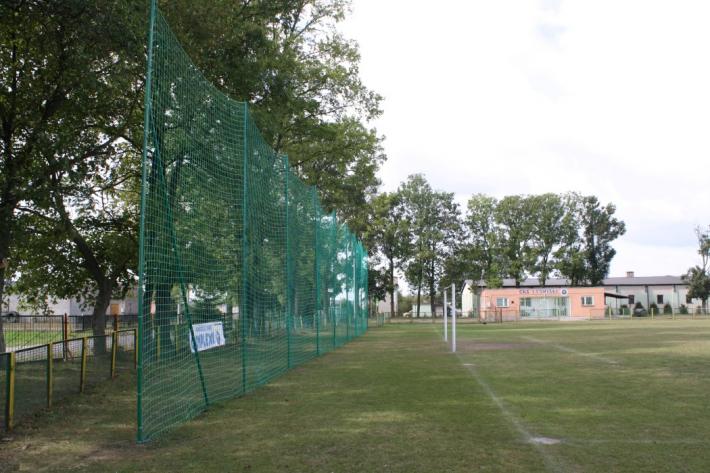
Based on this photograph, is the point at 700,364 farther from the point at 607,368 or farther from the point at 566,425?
the point at 566,425

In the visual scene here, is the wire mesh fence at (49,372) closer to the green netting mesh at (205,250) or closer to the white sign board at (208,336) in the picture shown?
the green netting mesh at (205,250)

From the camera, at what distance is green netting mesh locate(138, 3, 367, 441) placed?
8664mm

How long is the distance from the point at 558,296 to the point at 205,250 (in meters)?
61.1

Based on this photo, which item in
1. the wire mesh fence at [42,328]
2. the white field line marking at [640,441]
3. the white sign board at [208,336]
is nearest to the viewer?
the white field line marking at [640,441]

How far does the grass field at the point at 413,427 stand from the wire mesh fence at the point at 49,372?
14.7 inches

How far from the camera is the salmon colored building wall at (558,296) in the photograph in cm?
6462

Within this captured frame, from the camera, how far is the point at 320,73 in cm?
3011

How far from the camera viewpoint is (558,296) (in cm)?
6650

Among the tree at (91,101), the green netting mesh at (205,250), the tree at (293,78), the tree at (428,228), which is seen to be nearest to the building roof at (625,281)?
the tree at (428,228)

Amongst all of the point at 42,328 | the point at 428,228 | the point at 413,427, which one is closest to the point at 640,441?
the point at 413,427

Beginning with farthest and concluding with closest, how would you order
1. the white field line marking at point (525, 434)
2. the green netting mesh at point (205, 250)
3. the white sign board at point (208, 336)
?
1. the white sign board at point (208, 336)
2. the green netting mesh at point (205, 250)
3. the white field line marking at point (525, 434)

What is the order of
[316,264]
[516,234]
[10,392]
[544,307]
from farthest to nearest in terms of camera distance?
[516,234] < [544,307] < [316,264] < [10,392]

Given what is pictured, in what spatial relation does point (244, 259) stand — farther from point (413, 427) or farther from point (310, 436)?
point (413, 427)

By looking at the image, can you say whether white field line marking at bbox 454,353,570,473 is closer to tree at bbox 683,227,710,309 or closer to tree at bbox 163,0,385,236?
tree at bbox 163,0,385,236
